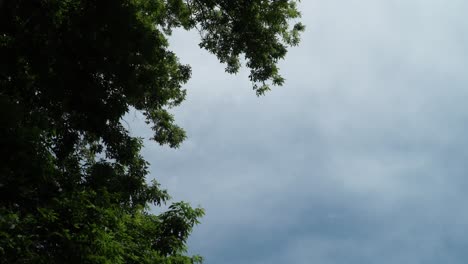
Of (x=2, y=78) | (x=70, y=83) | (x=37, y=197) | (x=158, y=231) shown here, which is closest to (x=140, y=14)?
(x=70, y=83)

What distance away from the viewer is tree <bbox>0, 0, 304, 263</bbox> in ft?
27.9

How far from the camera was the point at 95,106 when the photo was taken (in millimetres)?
12742

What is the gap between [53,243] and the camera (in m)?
8.52

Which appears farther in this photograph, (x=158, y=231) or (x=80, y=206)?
(x=158, y=231)

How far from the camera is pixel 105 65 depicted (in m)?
12.6

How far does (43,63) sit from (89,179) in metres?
3.59

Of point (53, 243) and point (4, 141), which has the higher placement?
point (4, 141)

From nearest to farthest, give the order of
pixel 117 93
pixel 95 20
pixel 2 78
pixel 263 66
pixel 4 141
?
pixel 4 141, pixel 2 78, pixel 95 20, pixel 117 93, pixel 263 66

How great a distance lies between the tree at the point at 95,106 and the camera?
849 cm

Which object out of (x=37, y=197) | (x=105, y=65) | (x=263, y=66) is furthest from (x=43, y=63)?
(x=263, y=66)

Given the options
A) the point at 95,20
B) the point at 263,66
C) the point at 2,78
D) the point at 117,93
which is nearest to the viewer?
the point at 2,78

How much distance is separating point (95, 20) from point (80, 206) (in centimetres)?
618

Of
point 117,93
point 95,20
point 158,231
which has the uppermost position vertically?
point 95,20

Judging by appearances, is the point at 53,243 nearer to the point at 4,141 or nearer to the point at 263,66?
the point at 4,141
